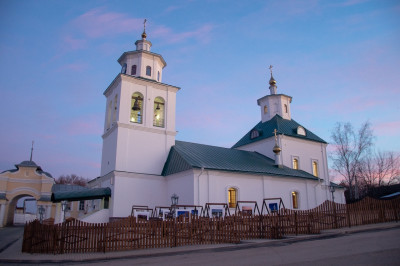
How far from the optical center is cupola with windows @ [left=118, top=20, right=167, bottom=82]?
2634 cm

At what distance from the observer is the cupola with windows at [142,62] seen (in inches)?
1037

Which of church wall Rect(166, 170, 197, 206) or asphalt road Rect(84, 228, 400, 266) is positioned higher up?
church wall Rect(166, 170, 197, 206)

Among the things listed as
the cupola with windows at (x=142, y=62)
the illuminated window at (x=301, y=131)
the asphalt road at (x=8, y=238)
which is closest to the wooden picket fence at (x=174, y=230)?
the asphalt road at (x=8, y=238)

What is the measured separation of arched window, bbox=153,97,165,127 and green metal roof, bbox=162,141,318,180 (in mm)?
2465

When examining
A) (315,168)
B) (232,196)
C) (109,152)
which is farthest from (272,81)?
(109,152)

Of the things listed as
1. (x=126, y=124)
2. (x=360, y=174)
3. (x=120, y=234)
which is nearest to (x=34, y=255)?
(x=120, y=234)

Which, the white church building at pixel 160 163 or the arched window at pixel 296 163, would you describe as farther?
the arched window at pixel 296 163

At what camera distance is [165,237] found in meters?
14.2

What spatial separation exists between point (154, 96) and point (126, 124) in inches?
144

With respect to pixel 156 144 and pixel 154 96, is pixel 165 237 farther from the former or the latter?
pixel 154 96

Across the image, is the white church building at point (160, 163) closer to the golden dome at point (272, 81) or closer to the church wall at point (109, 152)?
the church wall at point (109, 152)

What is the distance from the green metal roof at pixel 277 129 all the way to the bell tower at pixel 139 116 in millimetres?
12448

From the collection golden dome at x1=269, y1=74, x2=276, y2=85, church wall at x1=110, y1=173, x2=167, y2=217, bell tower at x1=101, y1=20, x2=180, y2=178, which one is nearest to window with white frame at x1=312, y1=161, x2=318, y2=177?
golden dome at x1=269, y1=74, x2=276, y2=85

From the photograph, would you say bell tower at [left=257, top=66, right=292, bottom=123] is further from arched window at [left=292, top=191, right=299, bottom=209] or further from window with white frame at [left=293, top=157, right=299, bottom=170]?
arched window at [left=292, top=191, right=299, bottom=209]
